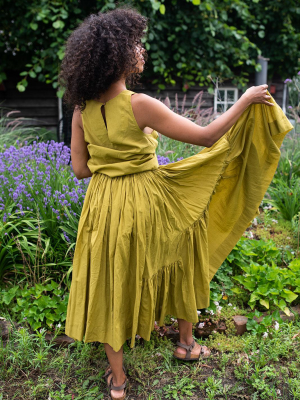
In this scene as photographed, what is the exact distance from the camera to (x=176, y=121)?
1.70m

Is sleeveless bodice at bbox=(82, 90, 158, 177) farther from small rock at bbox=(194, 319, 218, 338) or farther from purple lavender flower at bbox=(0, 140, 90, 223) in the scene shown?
small rock at bbox=(194, 319, 218, 338)

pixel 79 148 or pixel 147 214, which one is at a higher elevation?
pixel 79 148

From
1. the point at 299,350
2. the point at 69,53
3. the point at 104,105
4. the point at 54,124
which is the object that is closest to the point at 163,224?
the point at 104,105

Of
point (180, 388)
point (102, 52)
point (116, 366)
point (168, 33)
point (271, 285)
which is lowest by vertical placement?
point (180, 388)

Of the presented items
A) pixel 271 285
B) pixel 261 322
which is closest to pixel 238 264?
pixel 271 285

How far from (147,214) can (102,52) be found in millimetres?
768

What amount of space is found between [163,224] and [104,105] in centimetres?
66

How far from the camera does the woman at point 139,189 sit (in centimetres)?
170

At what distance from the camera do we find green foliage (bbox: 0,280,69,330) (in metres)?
2.48

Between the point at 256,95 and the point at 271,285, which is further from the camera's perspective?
the point at 271,285

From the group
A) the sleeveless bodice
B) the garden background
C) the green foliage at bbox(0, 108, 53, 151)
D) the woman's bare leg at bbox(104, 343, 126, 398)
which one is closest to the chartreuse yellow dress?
the sleeveless bodice

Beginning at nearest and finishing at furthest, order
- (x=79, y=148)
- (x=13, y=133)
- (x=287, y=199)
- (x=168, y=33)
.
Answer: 1. (x=79, y=148)
2. (x=287, y=199)
3. (x=13, y=133)
4. (x=168, y=33)

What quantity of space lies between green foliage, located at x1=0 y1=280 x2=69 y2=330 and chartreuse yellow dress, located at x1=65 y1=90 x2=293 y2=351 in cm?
→ 54

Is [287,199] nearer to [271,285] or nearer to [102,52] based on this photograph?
[271,285]
